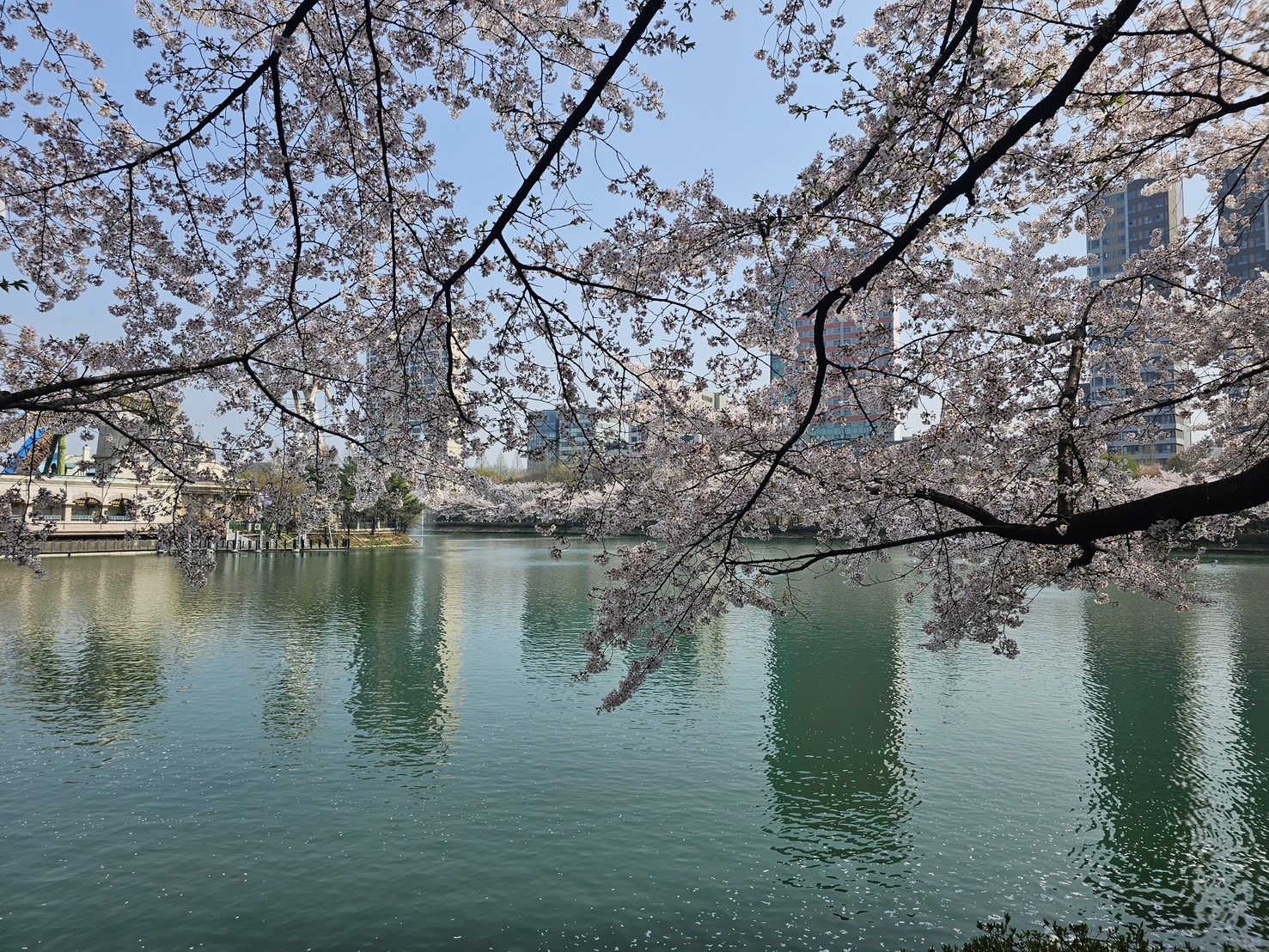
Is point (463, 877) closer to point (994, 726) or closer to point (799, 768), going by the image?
point (799, 768)

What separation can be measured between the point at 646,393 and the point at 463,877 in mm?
4879

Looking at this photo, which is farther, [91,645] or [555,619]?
[555,619]

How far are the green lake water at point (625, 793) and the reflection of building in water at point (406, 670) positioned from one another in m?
0.09

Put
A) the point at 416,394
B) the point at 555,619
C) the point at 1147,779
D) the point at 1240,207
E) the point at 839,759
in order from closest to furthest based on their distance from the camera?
the point at 416,394
the point at 1240,207
the point at 1147,779
the point at 839,759
the point at 555,619

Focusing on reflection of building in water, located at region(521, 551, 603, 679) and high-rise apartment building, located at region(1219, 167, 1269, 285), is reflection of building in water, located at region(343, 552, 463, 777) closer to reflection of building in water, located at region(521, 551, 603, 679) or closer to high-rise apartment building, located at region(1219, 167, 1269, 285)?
reflection of building in water, located at region(521, 551, 603, 679)

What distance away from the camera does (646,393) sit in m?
4.95

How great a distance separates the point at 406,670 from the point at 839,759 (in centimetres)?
851

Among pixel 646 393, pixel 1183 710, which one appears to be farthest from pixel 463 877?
pixel 1183 710

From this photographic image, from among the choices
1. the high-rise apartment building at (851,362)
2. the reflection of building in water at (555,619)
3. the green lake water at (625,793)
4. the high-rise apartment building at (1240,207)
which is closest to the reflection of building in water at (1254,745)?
the green lake water at (625,793)

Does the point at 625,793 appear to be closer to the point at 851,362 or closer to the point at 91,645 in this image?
the point at 851,362

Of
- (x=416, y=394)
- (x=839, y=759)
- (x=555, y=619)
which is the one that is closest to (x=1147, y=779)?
(x=839, y=759)

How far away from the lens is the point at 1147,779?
8.87m

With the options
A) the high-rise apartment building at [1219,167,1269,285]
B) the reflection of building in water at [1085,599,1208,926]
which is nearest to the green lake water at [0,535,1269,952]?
the reflection of building in water at [1085,599,1208,926]

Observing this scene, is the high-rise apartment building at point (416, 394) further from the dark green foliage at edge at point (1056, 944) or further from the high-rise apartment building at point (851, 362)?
the dark green foliage at edge at point (1056, 944)
